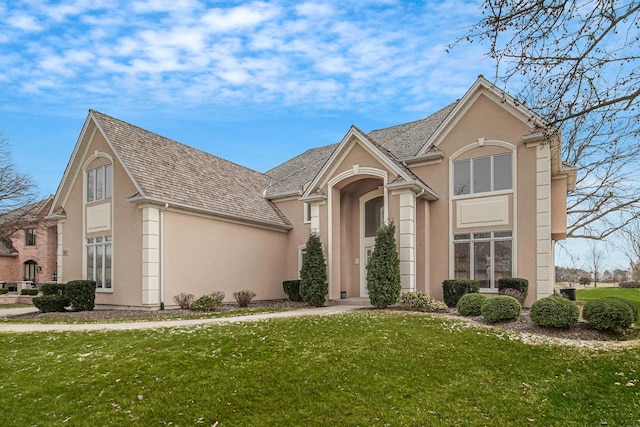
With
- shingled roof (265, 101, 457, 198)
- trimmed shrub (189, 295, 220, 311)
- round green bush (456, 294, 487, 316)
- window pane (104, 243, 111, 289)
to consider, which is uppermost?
shingled roof (265, 101, 457, 198)

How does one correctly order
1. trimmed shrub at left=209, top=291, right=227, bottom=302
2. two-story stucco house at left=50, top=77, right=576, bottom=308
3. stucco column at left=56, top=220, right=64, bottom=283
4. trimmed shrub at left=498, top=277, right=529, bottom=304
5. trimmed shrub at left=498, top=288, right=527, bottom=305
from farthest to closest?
stucco column at left=56, top=220, right=64, bottom=283 → trimmed shrub at left=209, top=291, right=227, bottom=302 → two-story stucco house at left=50, top=77, right=576, bottom=308 → trimmed shrub at left=498, top=277, right=529, bottom=304 → trimmed shrub at left=498, top=288, right=527, bottom=305

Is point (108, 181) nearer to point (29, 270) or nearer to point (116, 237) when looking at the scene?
point (116, 237)

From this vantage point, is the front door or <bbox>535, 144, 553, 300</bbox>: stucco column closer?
<bbox>535, 144, 553, 300</bbox>: stucco column

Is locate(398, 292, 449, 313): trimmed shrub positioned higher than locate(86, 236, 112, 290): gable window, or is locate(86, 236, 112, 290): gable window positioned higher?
locate(86, 236, 112, 290): gable window

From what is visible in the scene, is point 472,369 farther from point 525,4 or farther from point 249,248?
point 249,248

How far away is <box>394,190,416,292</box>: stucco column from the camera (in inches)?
630

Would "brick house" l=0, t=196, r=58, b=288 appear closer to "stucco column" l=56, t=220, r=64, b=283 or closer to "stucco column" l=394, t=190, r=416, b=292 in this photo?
"stucco column" l=56, t=220, r=64, b=283

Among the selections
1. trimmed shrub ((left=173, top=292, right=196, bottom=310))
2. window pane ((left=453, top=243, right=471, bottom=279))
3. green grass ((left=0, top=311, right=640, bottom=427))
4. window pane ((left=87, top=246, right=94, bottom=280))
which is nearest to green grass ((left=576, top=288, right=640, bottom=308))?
window pane ((left=453, top=243, right=471, bottom=279))

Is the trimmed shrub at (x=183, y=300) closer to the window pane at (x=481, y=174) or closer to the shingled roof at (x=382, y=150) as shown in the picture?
the shingled roof at (x=382, y=150)

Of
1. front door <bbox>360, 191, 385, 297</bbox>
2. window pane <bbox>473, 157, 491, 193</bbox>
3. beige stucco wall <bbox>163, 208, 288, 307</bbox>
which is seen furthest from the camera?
front door <bbox>360, 191, 385, 297</bbox>

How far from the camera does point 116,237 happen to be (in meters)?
18.0

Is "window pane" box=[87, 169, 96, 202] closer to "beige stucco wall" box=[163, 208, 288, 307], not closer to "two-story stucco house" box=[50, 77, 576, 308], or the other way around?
"two-story stucco house" box=[50, 77, 576, 308]

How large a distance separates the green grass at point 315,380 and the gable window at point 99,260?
8.32m

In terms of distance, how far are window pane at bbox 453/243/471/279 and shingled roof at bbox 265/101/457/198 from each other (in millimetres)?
4183
